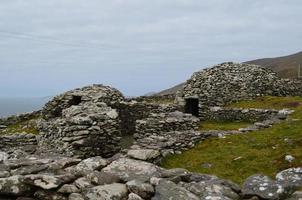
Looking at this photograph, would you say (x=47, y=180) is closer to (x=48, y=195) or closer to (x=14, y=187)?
(x=48, y=195)

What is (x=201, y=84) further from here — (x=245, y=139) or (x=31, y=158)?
(x=31, y=158)

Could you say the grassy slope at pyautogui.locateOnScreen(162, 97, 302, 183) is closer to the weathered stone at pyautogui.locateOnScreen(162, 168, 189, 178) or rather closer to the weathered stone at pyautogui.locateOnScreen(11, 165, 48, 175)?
the weathered stone at pyautogui.locateOnScreen(162, 168, 189, 178)

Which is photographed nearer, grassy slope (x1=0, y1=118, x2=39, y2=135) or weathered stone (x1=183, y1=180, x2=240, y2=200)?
weathered stone (x1=183, y1=180, x2=240, y2=200)

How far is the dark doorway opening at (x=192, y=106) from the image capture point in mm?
37219

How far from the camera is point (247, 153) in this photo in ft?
59.2

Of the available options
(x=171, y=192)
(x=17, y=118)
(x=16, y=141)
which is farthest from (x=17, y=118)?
(x=171, y=192)

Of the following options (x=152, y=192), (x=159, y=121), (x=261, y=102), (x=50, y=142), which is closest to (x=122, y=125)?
(x=159, y=121)

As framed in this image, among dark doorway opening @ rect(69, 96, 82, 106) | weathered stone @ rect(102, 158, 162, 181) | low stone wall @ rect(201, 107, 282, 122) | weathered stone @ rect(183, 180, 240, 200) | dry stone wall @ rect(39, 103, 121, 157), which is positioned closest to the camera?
weathered stone @ rect(183, 180, 240, 200)

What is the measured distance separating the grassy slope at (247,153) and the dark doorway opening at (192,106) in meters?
14.6

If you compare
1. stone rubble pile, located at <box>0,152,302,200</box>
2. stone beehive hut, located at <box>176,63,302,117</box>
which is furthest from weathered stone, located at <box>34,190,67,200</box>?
stone beehive hut, located at <box>176,63,302,117</box>

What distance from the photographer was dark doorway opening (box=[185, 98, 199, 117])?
1465 inches

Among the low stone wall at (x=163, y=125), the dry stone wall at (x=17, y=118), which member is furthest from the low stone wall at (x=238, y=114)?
the dry stone wall at (x=17, y=118)

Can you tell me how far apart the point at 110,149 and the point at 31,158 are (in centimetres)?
945

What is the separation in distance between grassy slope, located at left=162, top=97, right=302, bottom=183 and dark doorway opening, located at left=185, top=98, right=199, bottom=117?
47.8 ft
